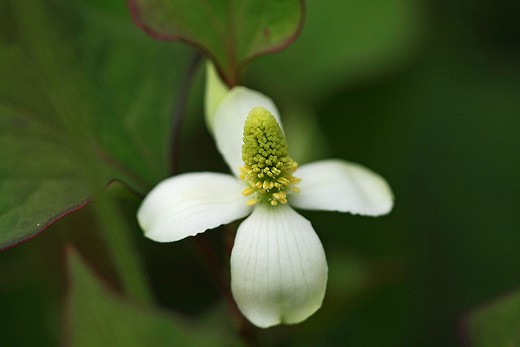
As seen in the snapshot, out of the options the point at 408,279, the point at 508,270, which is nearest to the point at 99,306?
the point at 408,279

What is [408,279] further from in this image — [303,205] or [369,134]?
[303,205]

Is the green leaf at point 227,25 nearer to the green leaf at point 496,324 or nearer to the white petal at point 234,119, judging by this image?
the white petal at point 234,119

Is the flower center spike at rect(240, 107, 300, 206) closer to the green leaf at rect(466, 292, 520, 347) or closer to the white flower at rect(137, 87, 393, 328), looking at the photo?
the white flower at rect(137, 87, 393, 328)

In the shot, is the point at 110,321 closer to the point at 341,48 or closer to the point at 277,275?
the point at 277,275

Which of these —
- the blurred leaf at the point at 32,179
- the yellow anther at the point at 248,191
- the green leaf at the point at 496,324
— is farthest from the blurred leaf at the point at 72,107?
the green leaf at the point at 496,324

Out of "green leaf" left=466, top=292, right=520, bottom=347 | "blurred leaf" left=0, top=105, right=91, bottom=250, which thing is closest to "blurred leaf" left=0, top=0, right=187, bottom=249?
"blurred leaf" left=0, top=105, right=91, bottom=250

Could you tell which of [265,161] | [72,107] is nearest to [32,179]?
[72,107]

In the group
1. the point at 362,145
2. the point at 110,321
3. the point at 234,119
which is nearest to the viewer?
the point at 110,321
